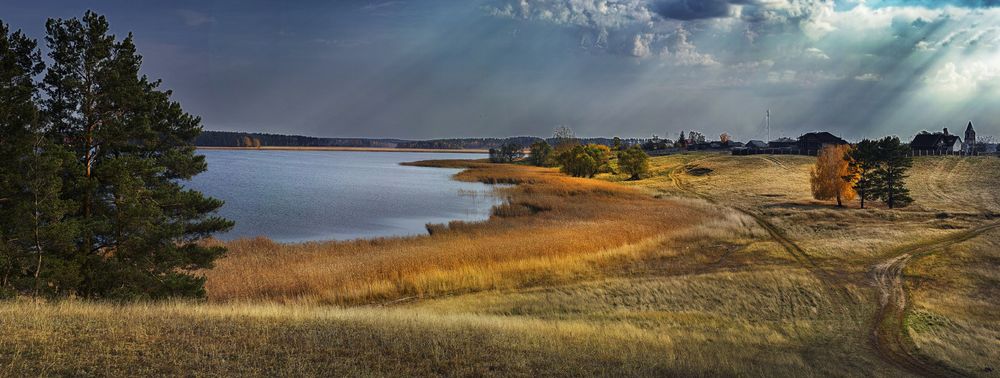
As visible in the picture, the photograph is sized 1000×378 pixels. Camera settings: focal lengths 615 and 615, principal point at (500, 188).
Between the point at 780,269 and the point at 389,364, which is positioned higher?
the point at 389,364

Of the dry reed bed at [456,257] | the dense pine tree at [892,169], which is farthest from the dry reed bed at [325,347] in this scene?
the dense pine tree at [892,169]

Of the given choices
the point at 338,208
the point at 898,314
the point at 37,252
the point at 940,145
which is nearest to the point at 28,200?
the point at 37,252

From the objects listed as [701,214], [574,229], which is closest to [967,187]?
[701,214]

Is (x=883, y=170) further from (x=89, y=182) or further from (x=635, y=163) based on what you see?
(x=89, y=182)

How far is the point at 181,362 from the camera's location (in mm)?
10836


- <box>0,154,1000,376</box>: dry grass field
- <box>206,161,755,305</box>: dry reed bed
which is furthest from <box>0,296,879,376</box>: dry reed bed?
<box>206,161,755,305</box>: dry reed bed

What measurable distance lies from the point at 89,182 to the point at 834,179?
61265 mm

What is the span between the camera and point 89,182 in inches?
725

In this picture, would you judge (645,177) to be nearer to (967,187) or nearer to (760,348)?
(967,187)

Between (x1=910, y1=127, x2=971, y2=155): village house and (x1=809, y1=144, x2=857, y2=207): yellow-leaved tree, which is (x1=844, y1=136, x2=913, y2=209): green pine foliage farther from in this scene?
(x1=910, y1=127, x2=971, y2=155): village house

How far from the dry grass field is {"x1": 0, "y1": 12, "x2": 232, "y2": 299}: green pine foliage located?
2773 millimetres

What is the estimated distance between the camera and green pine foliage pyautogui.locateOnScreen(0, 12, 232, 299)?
16828 mm

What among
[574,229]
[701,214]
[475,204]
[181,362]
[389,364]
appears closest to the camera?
[181,362]

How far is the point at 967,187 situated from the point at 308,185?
8077 centimetres
